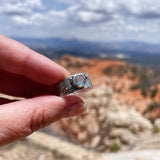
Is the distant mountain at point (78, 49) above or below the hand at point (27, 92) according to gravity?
above

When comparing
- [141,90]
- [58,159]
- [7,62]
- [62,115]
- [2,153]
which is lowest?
[141,90]

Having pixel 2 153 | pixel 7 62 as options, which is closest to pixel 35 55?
pixel 7 62

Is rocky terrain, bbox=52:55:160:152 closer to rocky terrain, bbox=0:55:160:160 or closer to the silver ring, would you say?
rocky terrain, bbox=0:55:160:160

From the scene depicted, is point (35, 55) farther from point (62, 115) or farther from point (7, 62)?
point (62, 115)

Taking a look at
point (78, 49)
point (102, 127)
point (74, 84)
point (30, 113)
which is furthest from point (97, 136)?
point (78, 49)

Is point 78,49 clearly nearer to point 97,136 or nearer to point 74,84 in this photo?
point 97,136

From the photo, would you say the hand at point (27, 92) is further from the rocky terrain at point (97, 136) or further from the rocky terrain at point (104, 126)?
the rocky terrain at point (104, 126)

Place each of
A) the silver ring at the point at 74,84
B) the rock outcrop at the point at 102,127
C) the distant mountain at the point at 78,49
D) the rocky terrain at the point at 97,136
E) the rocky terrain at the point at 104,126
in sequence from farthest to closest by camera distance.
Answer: the distant mountain at the point at 78,49
the rock outcrop at the point at 102,127
the rocky terrain at the point at 104,126
the rocky terrain at the point at 97,136
the silver ring at the point at 74,84

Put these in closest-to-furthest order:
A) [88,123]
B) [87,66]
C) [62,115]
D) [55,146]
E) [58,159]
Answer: [62,115] → [58,159] → [55,146] → [88,123] → [87,66]

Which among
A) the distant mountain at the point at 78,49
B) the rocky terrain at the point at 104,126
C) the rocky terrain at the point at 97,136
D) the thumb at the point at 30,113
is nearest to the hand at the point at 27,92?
the thumb at the point at 30,113
